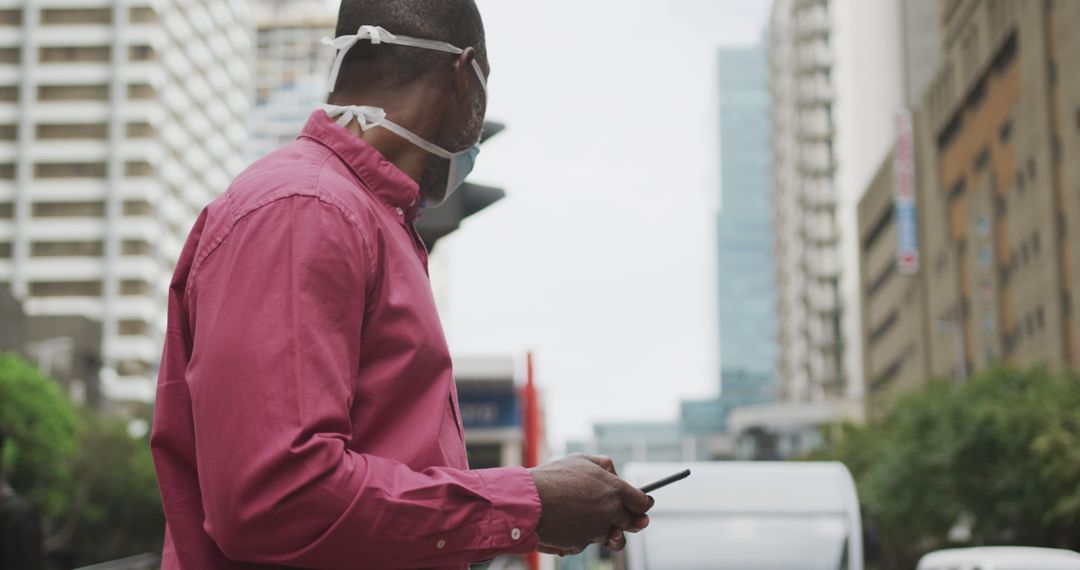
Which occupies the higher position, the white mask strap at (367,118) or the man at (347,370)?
the white mask strap at (367,118)

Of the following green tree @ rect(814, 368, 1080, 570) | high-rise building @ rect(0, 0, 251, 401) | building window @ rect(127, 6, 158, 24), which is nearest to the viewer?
green tree @ rect(814, 368, 1080, 570)

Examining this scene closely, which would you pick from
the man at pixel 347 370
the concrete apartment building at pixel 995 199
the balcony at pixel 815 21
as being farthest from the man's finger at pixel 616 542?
the balcony at pixel 815 21

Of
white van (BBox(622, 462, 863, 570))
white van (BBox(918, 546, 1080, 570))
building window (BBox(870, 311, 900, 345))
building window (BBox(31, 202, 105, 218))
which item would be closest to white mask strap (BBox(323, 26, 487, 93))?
white van (BBox(622, 462, 863, 570))

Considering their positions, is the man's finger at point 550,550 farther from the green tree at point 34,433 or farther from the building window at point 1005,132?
the building window at point 1005,132

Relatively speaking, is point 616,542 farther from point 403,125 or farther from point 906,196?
point 906,196

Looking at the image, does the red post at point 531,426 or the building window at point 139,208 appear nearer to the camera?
the red post at point 531,426

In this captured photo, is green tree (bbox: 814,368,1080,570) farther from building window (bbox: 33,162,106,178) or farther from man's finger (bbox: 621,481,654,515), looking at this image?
building window (bbox: 33,162,106,178)

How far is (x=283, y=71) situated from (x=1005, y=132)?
367 feet

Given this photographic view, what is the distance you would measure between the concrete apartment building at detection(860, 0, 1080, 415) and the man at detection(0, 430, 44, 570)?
135ft

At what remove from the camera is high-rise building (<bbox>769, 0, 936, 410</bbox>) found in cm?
8869

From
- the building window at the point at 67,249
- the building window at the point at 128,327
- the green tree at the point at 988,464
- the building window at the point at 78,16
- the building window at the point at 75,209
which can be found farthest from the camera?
the building window at the point at 78,16

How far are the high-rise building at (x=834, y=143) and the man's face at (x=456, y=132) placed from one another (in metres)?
86.4

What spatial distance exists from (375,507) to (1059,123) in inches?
1970

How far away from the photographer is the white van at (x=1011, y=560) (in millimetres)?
15695
